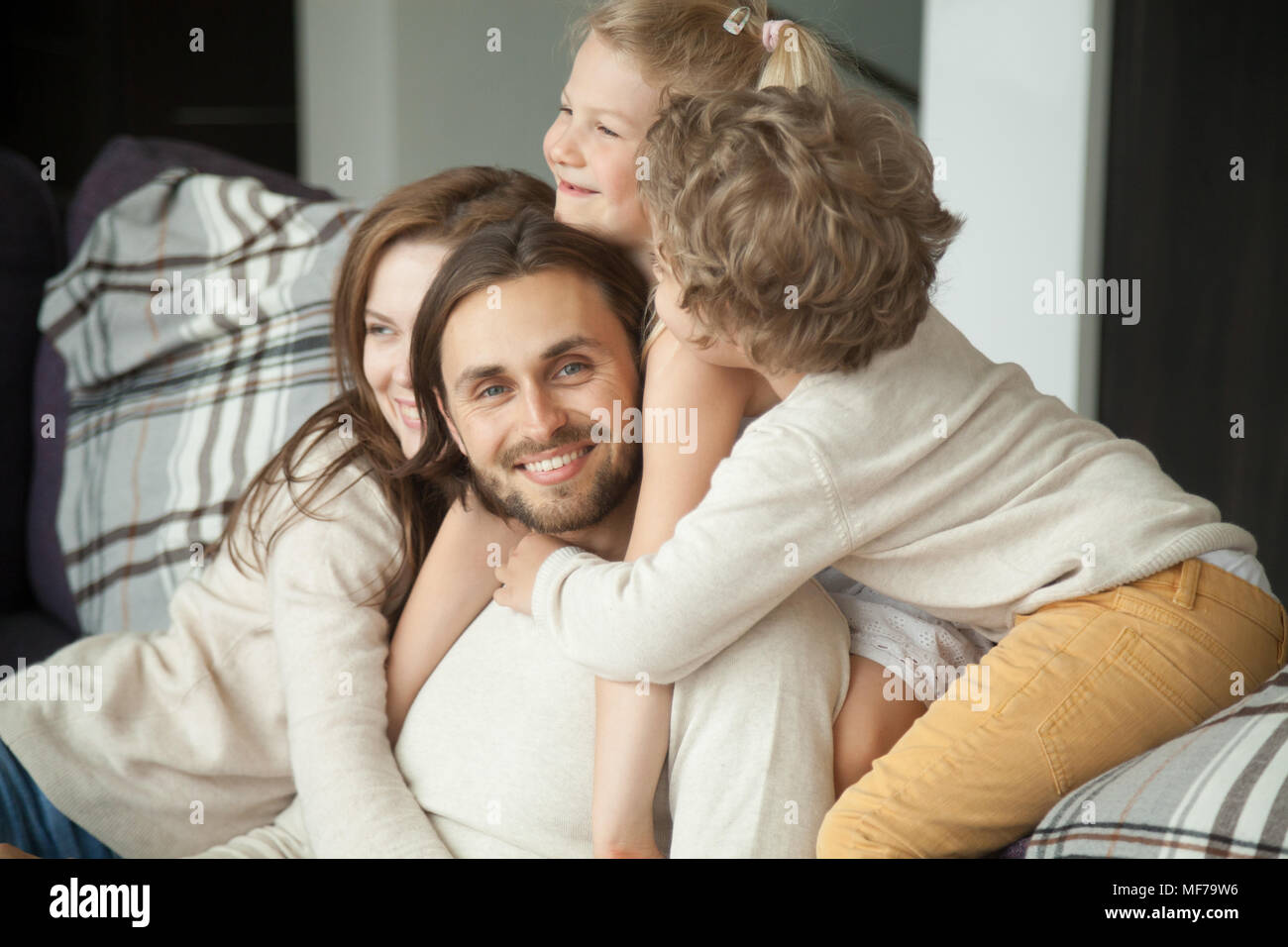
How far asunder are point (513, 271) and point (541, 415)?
12 cm

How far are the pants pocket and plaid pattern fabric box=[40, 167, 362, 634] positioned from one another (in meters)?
0.86

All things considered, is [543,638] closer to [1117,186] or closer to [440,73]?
[1117,186]

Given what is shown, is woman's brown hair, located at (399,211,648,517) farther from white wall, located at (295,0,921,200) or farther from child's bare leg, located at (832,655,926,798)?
child's bare leg, located at (832,655,926,798)

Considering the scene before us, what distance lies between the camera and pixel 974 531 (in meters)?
0.85

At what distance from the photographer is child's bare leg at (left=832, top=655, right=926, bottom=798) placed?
2.80 feet

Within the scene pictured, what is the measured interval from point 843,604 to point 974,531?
14cm

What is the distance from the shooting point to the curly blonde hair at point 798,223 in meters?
0.80

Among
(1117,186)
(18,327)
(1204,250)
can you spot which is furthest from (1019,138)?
(18,327)

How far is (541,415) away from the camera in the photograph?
35.6 inches

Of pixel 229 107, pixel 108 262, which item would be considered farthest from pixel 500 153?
pixel 229 107

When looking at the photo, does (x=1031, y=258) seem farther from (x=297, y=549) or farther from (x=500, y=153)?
(x=297, y=549)

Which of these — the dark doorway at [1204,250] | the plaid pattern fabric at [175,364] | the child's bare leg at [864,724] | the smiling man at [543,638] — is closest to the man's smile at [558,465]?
the smiling man at [543,638]

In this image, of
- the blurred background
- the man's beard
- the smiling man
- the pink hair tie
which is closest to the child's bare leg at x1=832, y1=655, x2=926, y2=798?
the smiling man

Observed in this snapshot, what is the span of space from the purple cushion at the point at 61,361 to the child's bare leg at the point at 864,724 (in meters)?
1.01
